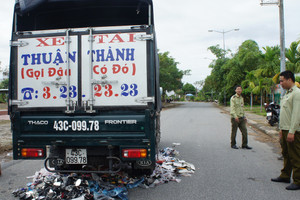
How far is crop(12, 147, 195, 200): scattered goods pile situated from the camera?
12.3 ft

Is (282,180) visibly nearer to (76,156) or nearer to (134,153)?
(134,153)

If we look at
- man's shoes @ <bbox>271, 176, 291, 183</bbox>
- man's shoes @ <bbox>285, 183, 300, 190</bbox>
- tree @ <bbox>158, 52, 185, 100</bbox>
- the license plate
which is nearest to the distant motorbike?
man's shoes @ <bbox>271, 176, 291, 183</bbox>

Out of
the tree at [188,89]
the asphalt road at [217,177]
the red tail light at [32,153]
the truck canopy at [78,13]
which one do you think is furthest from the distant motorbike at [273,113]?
the tree at [188,89]

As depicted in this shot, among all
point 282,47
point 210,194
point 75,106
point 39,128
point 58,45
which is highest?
point 282,47

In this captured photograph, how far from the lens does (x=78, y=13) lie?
5141mm

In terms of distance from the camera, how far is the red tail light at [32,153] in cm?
392

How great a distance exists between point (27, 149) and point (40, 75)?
1140 mm

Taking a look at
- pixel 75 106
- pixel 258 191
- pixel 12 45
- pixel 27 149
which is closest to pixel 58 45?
pixel 12 45

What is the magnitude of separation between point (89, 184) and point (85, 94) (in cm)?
144

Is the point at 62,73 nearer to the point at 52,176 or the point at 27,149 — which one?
the point at 27,149

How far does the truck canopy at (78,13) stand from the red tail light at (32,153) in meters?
2.07

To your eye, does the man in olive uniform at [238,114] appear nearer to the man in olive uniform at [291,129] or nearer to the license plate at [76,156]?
the man in olive uniform at [291,129]

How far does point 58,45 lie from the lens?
3885mm

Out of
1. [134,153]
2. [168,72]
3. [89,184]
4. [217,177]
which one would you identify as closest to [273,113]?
[217,177]
